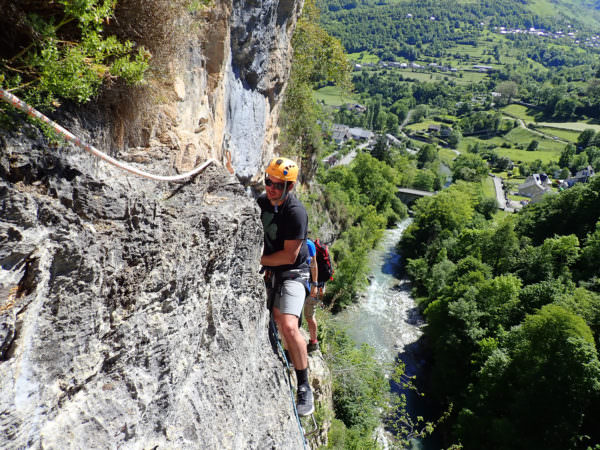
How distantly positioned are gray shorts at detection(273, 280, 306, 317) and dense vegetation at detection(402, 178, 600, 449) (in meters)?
17.5

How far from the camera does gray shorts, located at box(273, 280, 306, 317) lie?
526 centimetres

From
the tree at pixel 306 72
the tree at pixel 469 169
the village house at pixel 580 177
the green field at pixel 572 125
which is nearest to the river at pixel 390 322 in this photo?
the tree at pixel 306 72

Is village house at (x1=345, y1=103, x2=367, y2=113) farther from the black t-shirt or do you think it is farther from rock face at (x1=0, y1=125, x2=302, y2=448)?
rock face at (x1=0, y1=125, x2=302, y2=448)

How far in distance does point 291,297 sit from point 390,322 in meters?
24.5

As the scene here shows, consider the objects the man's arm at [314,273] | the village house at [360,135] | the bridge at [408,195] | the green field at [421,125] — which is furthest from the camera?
the green field at [421,125]

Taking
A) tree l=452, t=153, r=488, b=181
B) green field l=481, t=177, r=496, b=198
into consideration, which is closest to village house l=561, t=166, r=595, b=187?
green field l=481, t=177, r=496, b=198

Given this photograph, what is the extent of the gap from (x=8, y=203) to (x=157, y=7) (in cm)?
263

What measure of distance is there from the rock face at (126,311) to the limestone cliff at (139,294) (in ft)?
0.04

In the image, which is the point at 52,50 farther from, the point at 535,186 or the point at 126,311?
the point at 535,186

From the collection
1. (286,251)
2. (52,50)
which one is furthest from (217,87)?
(52,50)

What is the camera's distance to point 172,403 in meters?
4.09

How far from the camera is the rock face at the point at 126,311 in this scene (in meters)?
2.75

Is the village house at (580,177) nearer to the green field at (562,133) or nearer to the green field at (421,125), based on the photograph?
the green field at (562,133)

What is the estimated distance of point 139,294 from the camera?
12.2 ft
